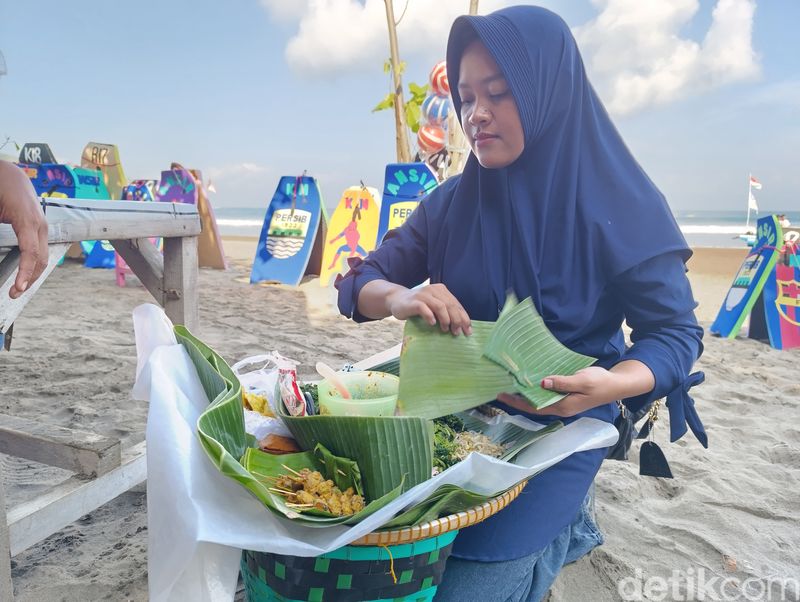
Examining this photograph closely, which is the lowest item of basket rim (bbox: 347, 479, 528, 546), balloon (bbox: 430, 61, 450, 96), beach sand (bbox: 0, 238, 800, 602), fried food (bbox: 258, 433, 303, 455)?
beach sand (bbox: 0, 238, 800, 602)

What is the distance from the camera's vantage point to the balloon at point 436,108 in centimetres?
716

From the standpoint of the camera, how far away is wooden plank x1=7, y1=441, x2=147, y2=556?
55.6 inches

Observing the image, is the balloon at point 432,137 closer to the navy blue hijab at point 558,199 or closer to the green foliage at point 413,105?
the green foliage at point 413,105

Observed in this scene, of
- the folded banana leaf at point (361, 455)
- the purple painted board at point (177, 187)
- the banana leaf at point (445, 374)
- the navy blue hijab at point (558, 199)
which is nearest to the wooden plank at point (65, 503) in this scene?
the folded banana leaf at point (361, 455)

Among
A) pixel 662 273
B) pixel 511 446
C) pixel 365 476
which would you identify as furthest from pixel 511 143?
pixel 365 476

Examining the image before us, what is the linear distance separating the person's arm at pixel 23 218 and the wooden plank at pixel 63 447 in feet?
1.87

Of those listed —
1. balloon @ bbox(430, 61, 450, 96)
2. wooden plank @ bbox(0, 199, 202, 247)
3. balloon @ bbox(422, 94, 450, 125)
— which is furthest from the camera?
balloon @ bbox(422, 94, 450, 125)

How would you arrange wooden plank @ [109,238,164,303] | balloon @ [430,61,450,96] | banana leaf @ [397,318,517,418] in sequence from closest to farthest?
banana leaf @ [397,318,517,418], wooden plank @ [109,238,164,303], balloon @ [430,61,450,96]

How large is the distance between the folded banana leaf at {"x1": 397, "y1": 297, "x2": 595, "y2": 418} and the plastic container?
0.25ft

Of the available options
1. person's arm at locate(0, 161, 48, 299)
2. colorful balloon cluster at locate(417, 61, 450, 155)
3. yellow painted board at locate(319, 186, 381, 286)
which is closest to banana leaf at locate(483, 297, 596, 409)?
person's arm at locate(0, 161, 48, 299)

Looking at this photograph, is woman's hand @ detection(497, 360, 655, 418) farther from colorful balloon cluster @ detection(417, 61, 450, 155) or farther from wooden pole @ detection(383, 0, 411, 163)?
wooden pole @ detection(383, 0, 411, 163)

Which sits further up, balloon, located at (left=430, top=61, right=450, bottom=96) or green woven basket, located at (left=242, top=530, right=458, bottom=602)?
balloon, located at (left=430, top=61, right=450, bottom=96)

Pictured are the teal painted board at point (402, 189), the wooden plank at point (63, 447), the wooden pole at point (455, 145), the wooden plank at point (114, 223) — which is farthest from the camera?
the wooden pole at point (455, 145)

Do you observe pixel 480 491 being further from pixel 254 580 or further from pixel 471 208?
pixel 471 208
